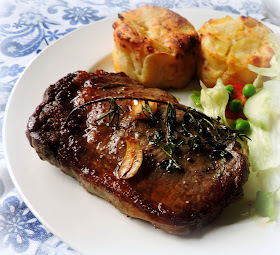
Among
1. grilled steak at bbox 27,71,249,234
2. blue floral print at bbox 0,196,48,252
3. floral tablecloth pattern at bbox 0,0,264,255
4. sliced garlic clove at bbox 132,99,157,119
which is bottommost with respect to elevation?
blue floral print at bbox 0,196,48,252

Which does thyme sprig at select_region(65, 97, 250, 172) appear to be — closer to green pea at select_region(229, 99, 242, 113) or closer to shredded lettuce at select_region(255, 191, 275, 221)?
shredded lettuce at select_region(255, 191, 275, 221)

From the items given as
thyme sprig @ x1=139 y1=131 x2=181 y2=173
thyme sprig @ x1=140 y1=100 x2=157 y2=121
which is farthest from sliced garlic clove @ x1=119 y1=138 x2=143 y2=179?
thyme sprig @ x1=140 y1=100 x2=157 y2=121

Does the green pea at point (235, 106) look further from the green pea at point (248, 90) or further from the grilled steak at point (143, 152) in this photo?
the grilled steak at point (143, 152)

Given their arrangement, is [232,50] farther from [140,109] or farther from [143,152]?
[143,152]

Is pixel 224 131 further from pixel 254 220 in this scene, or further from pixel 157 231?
pixel 157 231

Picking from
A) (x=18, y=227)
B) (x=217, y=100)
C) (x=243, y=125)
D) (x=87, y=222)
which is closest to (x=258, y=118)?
(x=243, y=125)
